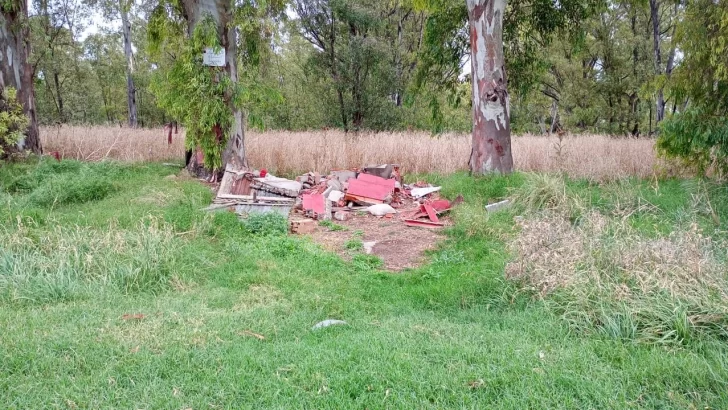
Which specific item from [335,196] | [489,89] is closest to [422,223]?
[335,196]

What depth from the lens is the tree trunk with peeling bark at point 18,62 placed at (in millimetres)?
9773

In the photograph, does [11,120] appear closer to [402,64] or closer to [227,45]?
[227,45]

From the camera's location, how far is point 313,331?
3336 millimetres

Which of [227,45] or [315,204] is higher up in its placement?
[227,45]

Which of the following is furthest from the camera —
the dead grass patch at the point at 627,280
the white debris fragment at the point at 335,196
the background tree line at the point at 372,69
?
the background tree line at the point at 372,69

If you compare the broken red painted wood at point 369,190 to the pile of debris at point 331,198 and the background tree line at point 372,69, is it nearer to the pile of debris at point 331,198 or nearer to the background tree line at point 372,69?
the pile of debris at point 331,198

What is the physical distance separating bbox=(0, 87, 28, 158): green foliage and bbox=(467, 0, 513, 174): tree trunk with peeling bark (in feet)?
26.6

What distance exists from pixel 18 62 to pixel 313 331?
10.4 metres

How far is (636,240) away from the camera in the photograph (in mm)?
4129

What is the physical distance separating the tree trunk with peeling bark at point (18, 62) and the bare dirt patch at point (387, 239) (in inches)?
296

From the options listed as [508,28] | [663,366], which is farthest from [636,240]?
[508,28]

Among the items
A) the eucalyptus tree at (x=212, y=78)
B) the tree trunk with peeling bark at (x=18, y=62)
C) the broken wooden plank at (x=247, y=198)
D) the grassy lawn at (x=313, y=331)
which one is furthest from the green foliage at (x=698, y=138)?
the tree trunk with peeling bark at (x=18, y=62)

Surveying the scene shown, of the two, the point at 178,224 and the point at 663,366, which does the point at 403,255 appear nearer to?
the point at 178,224

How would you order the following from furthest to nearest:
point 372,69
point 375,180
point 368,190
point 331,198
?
point 372,69 < point 375,180 < point 368,190 < point 331,198
